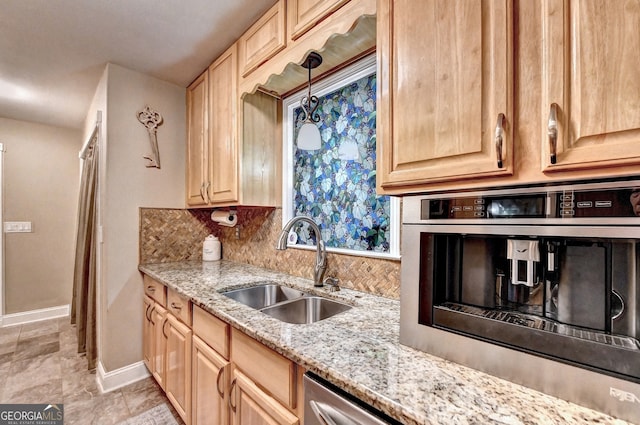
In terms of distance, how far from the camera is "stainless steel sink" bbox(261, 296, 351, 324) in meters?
1.46

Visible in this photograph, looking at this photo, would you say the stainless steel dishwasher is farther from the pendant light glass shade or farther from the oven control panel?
the pendant light glass shade

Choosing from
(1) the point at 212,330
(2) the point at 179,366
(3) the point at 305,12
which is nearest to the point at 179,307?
(2) the point at 179,366

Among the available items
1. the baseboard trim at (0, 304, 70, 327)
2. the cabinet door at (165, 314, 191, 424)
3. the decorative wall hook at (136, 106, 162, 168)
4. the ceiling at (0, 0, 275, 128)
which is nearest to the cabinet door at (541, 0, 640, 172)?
the ceiling at (0, 0, 275, 128)

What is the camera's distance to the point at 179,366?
65.0 inches

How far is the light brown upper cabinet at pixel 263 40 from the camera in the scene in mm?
1480

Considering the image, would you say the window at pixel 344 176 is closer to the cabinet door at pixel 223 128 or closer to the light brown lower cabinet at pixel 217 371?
the cabinet door at pixel 223 128

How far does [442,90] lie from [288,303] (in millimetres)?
1197

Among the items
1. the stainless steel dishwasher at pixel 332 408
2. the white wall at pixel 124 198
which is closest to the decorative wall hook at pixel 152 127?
the white wall at pixel 124 198

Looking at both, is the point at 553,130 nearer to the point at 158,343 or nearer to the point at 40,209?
the point at 158,343

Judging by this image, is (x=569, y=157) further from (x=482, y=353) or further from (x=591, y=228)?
(x=482, y=353)

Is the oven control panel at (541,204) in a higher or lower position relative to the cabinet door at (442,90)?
lower

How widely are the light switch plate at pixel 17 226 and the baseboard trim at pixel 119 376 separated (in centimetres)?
233

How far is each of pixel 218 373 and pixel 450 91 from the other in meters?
1.43

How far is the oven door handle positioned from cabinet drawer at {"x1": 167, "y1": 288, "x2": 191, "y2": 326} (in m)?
1.03
